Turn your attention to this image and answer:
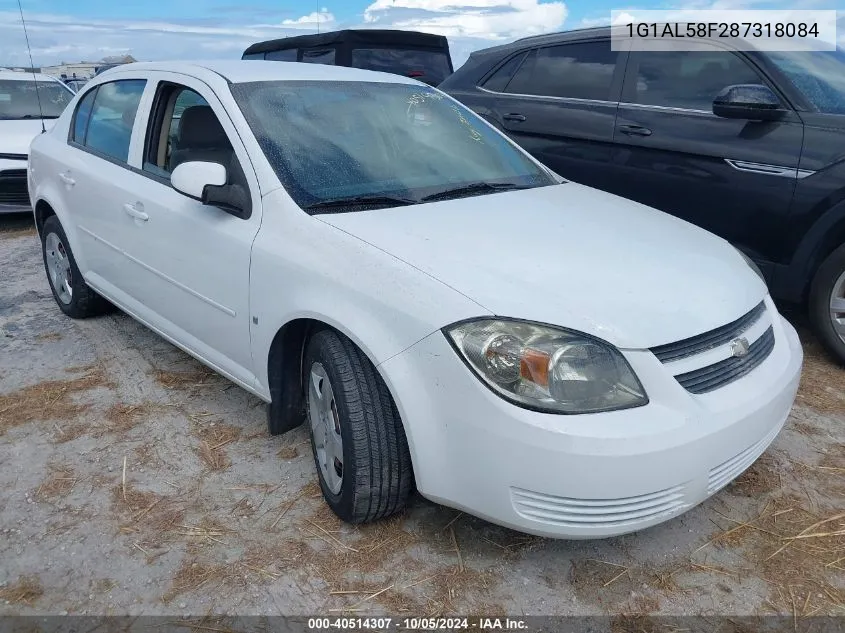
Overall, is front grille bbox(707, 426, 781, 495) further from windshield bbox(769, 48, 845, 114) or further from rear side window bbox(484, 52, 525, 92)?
rear side window bbox(484, 52, 525, 92)

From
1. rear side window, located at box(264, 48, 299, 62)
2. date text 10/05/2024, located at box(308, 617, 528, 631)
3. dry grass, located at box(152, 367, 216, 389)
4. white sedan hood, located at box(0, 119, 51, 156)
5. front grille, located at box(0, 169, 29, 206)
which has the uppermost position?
rear side window, located at box(264, 48, 299, 62)

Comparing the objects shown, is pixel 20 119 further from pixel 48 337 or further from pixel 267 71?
pixel 267 71

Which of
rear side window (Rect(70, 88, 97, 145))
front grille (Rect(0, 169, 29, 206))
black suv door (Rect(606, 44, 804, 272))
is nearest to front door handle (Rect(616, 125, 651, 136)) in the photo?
black suv door (Rect(606, 44, 804, 272))

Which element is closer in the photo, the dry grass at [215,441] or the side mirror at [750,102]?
the dry grass at [215,441]

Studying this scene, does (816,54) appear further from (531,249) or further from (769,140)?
(531,249)

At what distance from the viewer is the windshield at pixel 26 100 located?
8305mm

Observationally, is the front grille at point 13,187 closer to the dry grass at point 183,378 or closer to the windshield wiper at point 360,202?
the dry grass at point 183,378

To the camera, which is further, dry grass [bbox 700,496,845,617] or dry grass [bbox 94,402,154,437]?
dry grass [bbox 94,402,154,437]

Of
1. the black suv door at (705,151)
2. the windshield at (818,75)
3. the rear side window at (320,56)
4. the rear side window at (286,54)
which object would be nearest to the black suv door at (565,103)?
the black suv door at (705,151)

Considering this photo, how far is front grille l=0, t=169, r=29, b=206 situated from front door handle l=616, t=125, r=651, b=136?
610cm

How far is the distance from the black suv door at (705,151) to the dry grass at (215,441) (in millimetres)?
2820

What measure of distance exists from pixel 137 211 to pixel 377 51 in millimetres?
5726

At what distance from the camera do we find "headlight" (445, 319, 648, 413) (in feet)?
6.56

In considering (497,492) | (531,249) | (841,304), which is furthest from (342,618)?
(841,304)
